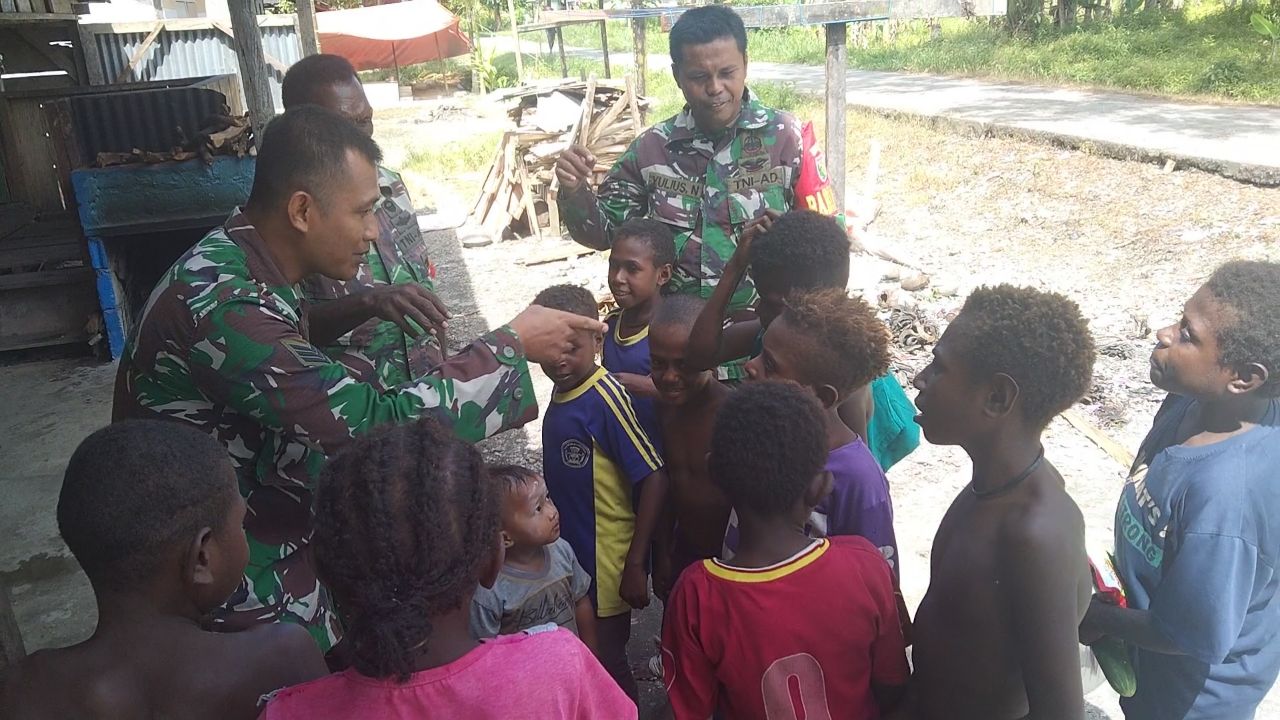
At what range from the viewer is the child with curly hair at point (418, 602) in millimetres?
1305

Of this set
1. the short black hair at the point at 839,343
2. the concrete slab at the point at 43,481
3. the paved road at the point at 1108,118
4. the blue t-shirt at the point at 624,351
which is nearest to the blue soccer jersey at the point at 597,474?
the blue t-shirt at the point at 624,351

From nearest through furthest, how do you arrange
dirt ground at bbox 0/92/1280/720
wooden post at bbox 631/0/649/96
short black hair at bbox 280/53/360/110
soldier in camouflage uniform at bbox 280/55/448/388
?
soldier in camouflage uniform at bbox 280/55/448/388, short black hair at bbox 280/53/360/110, dirt ground at bbox 0/92/1280/720, wooden post at bbox 631/0/649/96

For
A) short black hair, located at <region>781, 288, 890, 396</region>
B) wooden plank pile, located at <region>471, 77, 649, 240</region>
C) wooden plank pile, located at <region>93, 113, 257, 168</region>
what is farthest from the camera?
wooden plank pile, located at <region>471, 77, 649, 240</region>

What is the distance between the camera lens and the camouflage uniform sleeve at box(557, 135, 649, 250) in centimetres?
345

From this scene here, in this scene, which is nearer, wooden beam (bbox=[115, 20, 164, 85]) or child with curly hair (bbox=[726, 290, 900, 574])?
child with curly hair (bbox=[726, 290, 900, 574])

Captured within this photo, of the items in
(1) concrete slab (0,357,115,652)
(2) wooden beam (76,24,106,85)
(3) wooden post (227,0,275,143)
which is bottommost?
(1) concrete slab (0,357,115,652)

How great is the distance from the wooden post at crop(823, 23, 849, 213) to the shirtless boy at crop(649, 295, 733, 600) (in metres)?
3.69

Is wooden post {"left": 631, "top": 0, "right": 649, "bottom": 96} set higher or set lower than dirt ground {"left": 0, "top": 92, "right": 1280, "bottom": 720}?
higher

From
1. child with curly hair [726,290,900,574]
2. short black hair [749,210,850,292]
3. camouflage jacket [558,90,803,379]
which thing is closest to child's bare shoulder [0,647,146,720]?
child with curly hair [726,290,900,574]

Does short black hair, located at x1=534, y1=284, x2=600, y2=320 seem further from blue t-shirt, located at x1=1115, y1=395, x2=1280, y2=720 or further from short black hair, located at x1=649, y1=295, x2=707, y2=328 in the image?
blue t-shirt, located at x1=1115, y1=395, x2=1280, y2=720

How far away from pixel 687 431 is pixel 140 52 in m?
10.8

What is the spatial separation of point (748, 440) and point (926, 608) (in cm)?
52

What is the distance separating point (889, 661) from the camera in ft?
6.13

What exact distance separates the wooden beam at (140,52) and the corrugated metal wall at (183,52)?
0.22ft
